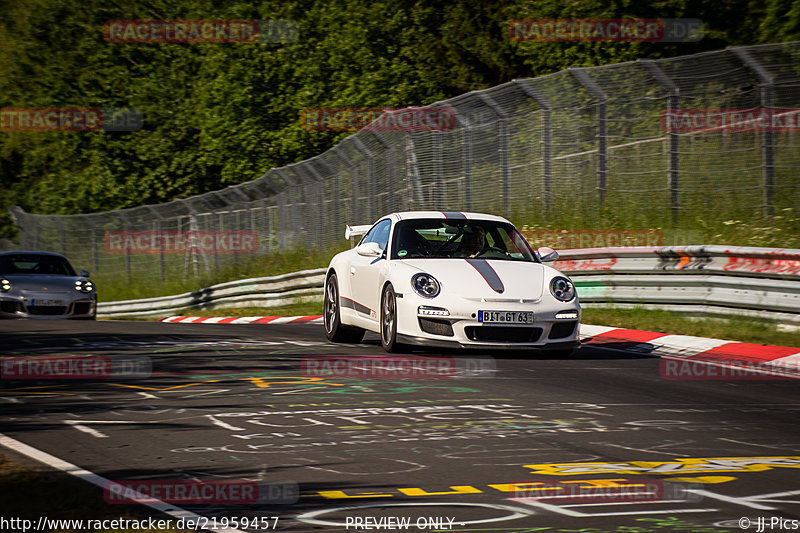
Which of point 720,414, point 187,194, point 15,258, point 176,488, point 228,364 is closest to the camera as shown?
point 176,488

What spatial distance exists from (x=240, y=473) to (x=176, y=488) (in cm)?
43

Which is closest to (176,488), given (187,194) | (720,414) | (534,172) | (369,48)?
(720,414)

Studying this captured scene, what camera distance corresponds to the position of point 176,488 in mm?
5297

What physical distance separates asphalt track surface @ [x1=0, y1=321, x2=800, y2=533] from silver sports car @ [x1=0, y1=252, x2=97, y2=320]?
29.5ft

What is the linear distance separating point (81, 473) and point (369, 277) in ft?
21.6

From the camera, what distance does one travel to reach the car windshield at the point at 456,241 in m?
11.9

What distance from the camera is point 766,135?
1528 cm

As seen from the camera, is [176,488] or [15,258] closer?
[176,488]

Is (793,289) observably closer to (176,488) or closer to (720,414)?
(720,414)

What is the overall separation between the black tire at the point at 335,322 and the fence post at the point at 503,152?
6646 millimetres

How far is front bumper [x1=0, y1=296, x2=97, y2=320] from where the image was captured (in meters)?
19.1

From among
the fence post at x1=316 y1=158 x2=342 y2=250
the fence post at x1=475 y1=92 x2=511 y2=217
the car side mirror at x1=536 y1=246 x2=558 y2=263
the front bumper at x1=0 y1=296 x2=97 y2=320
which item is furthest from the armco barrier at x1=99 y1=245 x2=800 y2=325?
the fence post at x1=316 y1=158 x2=342 y2=250

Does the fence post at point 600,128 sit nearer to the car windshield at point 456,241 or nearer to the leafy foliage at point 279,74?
the car windshield at point 456,241

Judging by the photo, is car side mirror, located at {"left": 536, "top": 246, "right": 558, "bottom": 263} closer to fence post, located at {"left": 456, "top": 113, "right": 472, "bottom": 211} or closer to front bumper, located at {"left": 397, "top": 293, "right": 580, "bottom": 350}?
front bumper, located at {"left": 397, "top": 293, "right": 580, "bottom": 350}
